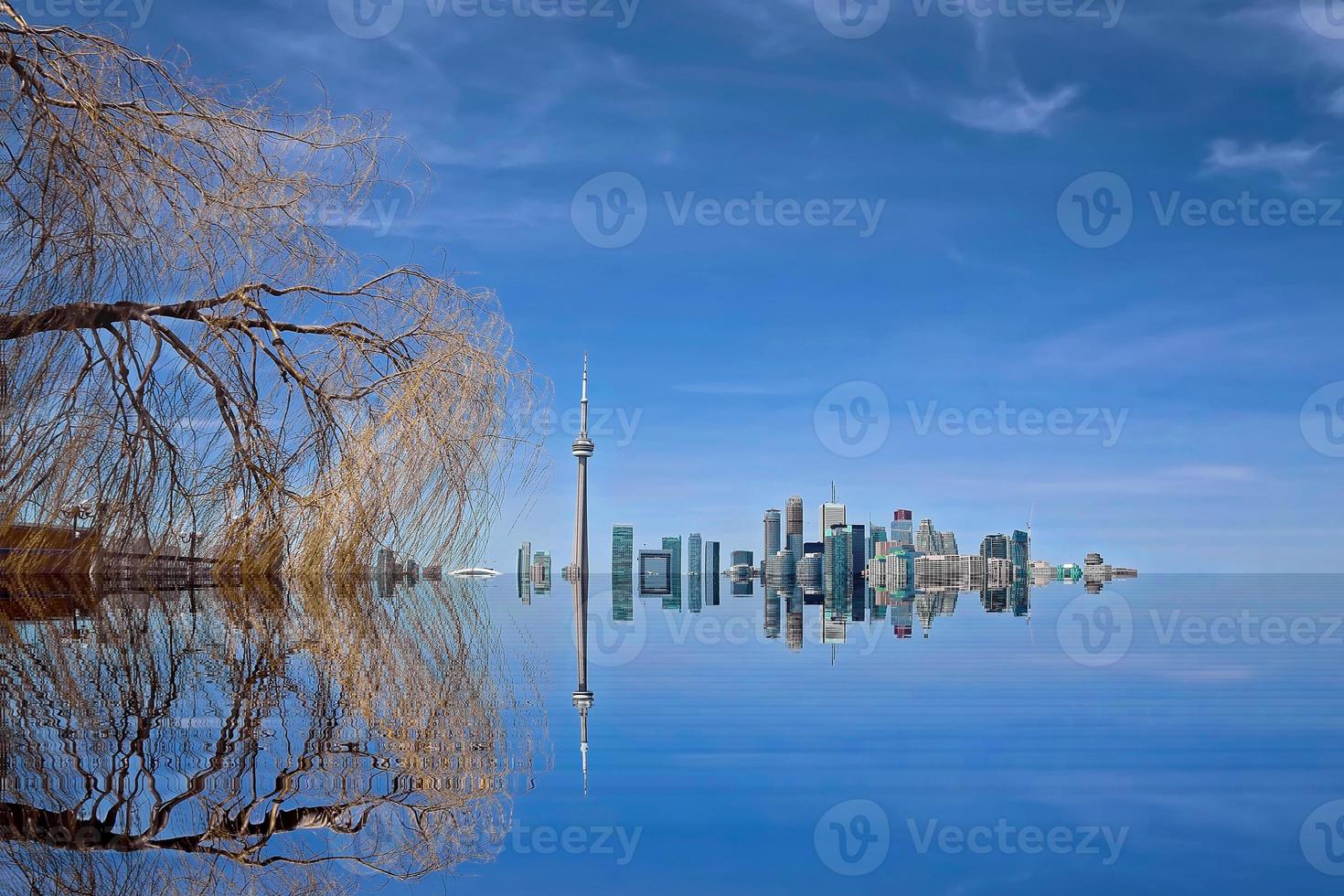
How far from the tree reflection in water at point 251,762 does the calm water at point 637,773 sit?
12mm

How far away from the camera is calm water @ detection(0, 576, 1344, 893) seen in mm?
2258

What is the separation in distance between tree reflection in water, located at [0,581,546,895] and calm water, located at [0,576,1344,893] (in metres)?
0.01

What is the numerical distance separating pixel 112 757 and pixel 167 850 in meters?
0.91

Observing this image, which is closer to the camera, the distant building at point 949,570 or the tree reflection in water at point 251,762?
the tree reflection in water at point 251,762

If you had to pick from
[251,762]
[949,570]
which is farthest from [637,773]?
[949,570]

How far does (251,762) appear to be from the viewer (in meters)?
2.92

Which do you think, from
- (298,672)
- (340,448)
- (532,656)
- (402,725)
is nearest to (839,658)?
(532,656)

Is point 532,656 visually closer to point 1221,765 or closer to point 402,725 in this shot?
point 402,725

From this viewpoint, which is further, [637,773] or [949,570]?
[949,570]

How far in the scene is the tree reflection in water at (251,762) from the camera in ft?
7.15

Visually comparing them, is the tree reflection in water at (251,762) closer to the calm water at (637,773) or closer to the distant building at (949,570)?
the calm water at (637,773)

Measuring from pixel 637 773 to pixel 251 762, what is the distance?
3.50ft

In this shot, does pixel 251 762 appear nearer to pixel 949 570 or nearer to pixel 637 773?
pixel 637 773

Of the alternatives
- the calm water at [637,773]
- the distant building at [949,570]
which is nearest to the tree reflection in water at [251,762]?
the calm water at [637,773]
